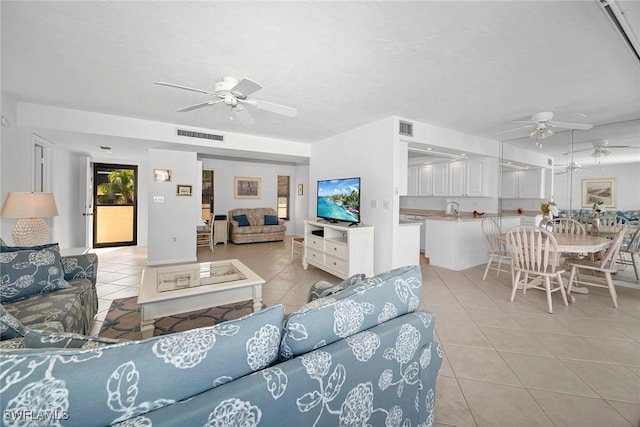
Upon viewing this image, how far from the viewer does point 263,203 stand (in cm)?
840

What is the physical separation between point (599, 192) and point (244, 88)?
5.17m

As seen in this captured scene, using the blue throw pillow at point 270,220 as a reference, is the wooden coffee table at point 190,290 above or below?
below

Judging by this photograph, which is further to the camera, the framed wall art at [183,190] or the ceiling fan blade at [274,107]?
the framed wall art at [183,190]

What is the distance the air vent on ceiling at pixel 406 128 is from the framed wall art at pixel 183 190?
13.4 feet

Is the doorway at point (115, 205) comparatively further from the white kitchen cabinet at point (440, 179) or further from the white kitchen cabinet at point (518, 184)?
the white kitchen cabinet at point (518, 184)

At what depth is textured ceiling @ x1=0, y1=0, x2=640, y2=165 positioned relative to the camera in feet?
5.79

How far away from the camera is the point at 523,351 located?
85.7 inches

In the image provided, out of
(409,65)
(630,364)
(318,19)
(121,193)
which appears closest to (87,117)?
(121,193)

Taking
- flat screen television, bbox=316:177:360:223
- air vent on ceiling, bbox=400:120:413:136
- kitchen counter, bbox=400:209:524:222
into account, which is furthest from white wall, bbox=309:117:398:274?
kitchen counter, bbox=400:209:524:222

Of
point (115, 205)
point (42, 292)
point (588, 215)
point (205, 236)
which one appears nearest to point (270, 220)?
point (205, 236)

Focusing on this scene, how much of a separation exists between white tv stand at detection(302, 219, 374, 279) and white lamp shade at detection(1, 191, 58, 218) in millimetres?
3364

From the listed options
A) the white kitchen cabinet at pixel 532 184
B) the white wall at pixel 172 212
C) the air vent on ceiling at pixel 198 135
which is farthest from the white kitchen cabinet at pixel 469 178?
the white wall at pixel 172 212

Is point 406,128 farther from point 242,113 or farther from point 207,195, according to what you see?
point 207,195

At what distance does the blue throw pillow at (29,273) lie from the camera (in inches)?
74.6
